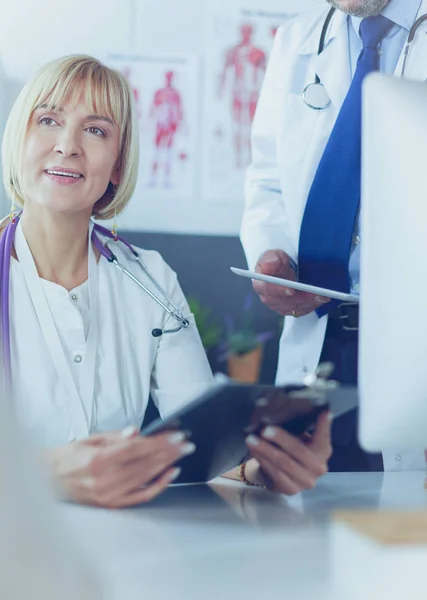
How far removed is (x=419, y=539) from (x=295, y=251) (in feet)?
4.16

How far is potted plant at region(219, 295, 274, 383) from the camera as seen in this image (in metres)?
2.48

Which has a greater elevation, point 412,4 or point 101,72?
point 412,4

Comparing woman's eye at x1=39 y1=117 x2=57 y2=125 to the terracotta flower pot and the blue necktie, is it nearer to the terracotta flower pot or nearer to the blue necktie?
the blue necktie

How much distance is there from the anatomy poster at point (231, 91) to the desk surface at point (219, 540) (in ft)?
5.50

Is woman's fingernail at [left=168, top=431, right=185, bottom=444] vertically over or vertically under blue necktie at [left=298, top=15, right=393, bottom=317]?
under

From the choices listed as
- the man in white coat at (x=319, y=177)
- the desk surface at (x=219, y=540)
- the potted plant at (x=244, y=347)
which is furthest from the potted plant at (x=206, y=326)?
the desk surface at (x=219, y=540)

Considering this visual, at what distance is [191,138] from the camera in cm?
253

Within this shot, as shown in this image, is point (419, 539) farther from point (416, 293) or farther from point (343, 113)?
point (343, 113)

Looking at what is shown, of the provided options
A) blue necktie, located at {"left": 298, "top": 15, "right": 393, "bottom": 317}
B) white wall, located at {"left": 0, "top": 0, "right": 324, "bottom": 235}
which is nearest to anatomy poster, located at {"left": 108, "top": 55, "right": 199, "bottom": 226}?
white wall, located at {"left": 0, "top": 0, "right": 324, "bottom": 235}

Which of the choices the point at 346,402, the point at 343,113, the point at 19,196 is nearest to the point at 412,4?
the point at 343,113

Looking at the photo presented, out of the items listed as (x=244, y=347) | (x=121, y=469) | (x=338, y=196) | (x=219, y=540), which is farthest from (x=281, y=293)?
(x=244, y=347)

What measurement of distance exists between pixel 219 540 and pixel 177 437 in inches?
6.2

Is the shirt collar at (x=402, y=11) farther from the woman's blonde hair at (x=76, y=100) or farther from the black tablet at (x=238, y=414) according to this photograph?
the black tablet at (x=238, y=414)

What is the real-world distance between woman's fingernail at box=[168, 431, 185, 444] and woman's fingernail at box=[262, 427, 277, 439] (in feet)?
0.37
